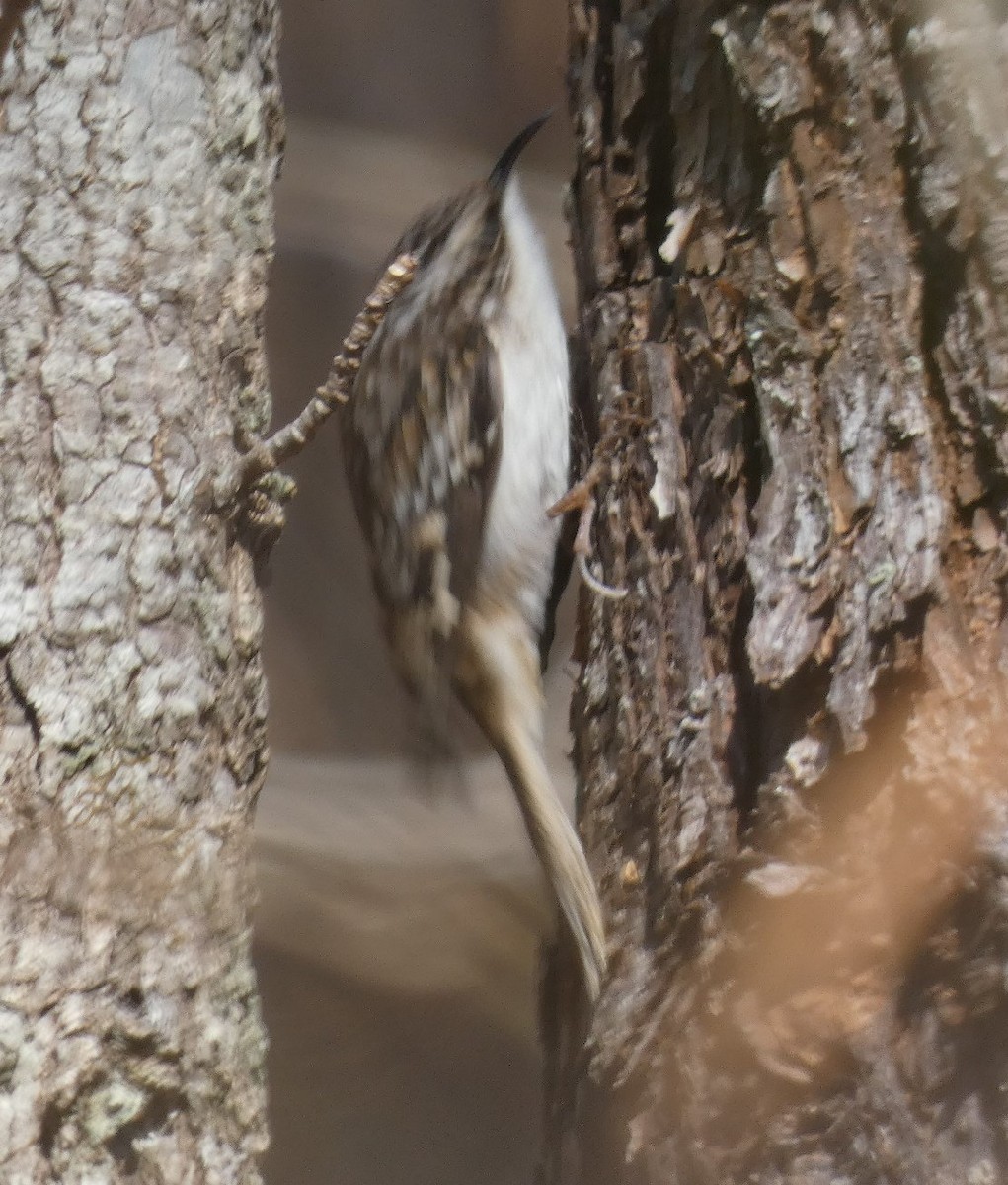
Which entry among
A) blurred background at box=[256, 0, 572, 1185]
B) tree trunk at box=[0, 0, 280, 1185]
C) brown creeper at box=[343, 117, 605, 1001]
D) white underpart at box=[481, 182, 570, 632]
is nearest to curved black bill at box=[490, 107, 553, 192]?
brown creeper at box=[343, 117, 605, 1001]

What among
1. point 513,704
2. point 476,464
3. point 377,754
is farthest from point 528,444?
point 377,754

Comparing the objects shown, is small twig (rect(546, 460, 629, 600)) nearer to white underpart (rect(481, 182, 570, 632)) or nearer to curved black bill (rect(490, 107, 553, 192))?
white underpart (rect(481, 182, 570, 632))

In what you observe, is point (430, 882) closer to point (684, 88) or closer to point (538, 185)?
point (538, 185)

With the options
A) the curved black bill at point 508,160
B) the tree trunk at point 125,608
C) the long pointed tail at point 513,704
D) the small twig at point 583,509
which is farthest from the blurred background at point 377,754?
the tree trunk at point 125,608

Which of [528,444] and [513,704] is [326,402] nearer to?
[528,444]

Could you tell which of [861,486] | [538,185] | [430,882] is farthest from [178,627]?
[538,185]
